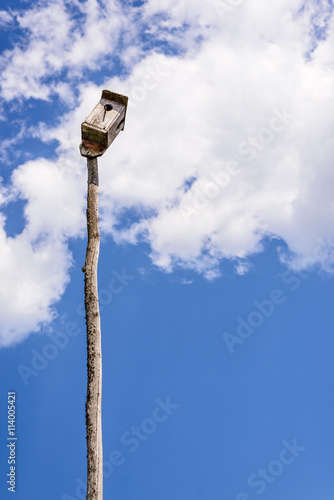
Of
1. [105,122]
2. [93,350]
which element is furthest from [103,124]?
[93,350]

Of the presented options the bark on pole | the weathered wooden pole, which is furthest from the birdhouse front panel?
the bark on pole

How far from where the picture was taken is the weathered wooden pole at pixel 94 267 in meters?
3.40

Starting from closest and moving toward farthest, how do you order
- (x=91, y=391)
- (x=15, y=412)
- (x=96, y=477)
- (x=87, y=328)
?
(x=96, y=477)
(x=91, y=391)
(x=87, y=328)
(x=15, y=412)

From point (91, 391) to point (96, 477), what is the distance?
30.3 inches

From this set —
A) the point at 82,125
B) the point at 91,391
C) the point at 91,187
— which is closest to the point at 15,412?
the point at 91,391

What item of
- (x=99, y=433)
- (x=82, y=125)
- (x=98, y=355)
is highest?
(x=82, y=125)

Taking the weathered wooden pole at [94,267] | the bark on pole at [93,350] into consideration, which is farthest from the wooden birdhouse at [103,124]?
the bark on pole at [93,350]

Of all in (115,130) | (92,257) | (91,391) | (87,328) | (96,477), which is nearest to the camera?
(96,477)

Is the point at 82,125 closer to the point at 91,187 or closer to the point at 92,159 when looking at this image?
the point at 92,159

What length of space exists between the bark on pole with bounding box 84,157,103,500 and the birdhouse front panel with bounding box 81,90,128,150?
0.29 metres

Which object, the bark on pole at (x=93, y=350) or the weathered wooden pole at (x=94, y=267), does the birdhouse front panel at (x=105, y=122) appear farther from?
the bark on pole at (x=93, y=350)

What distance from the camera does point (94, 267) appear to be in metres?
4.20

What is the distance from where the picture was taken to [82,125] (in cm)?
482

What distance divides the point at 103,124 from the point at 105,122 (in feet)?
0.21
